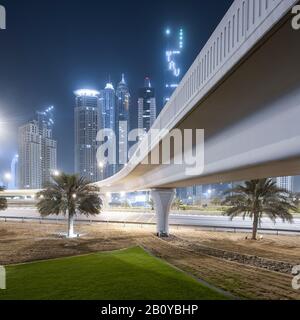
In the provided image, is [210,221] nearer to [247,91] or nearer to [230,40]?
[247,91]

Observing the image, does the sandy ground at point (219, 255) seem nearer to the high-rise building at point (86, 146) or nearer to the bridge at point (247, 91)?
the bridge at point (247, 91)

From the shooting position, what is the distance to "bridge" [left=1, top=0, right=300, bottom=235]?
615cm

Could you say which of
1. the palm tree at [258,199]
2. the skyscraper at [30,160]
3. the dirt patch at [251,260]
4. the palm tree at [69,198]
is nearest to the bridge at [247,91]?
the dirt patch at [251,260]

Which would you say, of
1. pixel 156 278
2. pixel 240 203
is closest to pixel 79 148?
pixel 240 203

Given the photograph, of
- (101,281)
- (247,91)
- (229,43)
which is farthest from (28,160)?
(229,43)

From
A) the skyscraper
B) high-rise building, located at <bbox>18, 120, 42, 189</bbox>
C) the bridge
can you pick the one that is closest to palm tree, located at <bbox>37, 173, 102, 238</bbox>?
the bridge

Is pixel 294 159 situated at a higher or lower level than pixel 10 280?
higher

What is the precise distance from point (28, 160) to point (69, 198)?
14522 centimetres

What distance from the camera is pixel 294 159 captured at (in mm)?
7895

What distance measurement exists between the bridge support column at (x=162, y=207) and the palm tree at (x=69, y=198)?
17.5 ft
